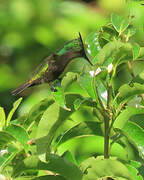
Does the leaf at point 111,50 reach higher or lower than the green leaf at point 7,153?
higher

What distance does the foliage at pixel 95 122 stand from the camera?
56cm

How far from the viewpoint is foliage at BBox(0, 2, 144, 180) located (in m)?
0.56

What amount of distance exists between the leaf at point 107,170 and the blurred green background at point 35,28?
3.75 feet

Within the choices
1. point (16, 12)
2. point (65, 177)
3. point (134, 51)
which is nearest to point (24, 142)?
point (65, 177)

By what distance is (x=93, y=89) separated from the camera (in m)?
0.58

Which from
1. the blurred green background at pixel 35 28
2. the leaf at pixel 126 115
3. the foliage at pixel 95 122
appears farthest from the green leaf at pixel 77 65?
the blurred green background at pixel 35 28

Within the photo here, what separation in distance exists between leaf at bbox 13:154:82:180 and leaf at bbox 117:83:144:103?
0.10 m

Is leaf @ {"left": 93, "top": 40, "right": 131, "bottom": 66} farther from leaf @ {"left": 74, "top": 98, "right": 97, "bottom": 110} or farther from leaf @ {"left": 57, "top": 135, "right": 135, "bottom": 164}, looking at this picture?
leaf @ {"left": 57, "top": 135, "right": 135, "bottom": 164}

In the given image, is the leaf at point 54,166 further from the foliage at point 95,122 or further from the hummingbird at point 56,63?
the hummingbird at point 56,63

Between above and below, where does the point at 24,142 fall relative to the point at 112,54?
below

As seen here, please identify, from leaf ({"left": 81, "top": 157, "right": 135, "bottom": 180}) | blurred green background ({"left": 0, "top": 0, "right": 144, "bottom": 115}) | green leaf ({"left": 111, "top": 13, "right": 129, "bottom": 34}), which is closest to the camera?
leaf ({"left": 81, "top": 157, "right": 135, "bottom": 180})

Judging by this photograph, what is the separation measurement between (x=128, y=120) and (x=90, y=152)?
0.14 meters

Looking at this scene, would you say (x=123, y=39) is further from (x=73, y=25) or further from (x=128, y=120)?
(x=73, y=25)

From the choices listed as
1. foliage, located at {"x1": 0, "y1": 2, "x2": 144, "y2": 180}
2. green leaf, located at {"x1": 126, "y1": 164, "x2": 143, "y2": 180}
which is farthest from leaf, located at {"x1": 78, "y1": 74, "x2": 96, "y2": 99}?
green leaf, located at {"x1": 126, "y1": 164, "x2": 143, "y2": 180}
